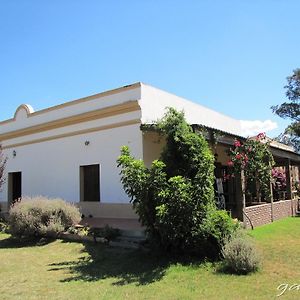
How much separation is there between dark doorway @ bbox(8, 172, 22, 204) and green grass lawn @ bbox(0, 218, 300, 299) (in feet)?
33.1

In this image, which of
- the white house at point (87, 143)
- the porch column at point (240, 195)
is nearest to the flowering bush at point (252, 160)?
the porch column at point (240, 195)

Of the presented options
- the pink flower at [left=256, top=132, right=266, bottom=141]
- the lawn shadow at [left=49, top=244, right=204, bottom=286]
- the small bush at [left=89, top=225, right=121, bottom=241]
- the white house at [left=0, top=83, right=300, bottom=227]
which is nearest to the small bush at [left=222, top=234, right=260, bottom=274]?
the lawn shadow at [left=49, top=244, right=204, bottom=286]

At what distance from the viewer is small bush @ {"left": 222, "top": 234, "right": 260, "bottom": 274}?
26.0 feet

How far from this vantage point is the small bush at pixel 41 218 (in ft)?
40.8

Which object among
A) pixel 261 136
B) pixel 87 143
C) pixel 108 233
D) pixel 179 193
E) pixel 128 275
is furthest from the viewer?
pixel 87 143

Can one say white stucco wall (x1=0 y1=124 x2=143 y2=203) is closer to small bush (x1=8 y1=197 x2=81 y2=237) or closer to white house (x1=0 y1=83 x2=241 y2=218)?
white house (x1=0 y1=83 x2=241 y2=218)

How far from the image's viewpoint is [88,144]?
53.9 ft

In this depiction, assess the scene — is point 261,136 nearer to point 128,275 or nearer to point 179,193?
point 179,193

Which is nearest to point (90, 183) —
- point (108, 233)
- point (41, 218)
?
point (41, 218)

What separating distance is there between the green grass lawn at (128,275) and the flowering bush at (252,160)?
327 cm

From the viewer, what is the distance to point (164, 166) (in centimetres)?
949

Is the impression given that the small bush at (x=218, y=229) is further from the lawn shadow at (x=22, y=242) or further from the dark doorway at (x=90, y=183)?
the dark doorway at (x=90, y=183)

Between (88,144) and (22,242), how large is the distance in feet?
16.9

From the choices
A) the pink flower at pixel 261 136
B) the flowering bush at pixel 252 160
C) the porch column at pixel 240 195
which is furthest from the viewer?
the pink flower at pixel 261 136
